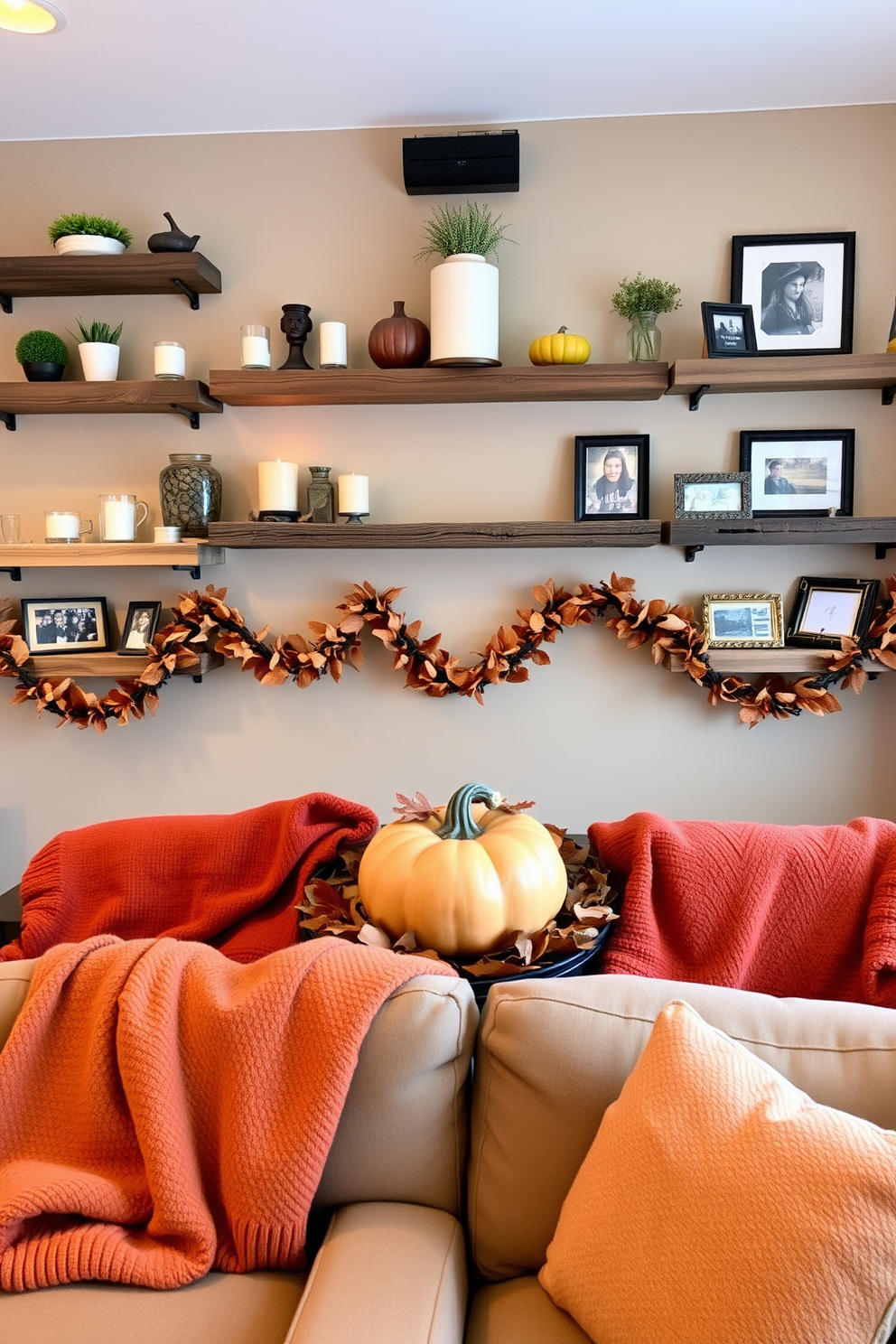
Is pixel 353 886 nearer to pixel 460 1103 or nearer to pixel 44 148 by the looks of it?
pixel 460 1103

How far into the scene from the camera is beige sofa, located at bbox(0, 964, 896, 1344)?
1.08 metres

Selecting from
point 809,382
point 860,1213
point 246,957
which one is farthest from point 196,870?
point 809,382

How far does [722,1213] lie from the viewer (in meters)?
0.95

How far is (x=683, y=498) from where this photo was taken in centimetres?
270

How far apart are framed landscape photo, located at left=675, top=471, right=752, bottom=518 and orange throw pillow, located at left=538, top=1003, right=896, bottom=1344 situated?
1.82 m

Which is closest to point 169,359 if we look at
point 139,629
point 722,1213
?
point 139,629

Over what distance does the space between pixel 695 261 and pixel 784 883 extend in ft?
6.60

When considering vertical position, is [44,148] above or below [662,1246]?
above

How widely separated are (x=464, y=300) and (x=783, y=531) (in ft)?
3.52

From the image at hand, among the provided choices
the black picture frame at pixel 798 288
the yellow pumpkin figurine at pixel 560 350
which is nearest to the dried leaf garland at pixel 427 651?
the yellow pumpkin figurine at pixel 560 350

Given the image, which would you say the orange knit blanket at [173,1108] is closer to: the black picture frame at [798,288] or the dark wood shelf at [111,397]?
the dark wood shelf at [111,397]

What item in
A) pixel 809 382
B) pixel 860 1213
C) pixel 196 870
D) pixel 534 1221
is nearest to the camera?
pixel 860 1213

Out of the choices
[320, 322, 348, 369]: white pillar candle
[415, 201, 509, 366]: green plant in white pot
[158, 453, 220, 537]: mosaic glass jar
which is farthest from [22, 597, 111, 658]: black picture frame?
[415, 201, 509, 366]: green plant in white pot

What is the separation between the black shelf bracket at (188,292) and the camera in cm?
275
